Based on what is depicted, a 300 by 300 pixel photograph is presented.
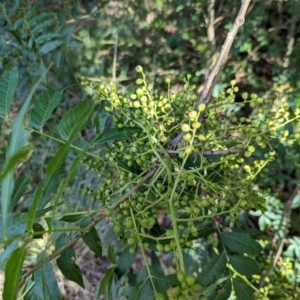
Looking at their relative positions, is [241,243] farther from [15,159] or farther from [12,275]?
[15,159]

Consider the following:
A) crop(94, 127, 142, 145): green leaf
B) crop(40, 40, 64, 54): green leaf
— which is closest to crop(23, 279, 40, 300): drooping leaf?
crop(94, 127, 142, 145): green leaf

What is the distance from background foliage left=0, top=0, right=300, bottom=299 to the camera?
4.14 ft

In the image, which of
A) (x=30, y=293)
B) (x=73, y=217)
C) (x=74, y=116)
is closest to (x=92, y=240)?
(x=73, y=217)

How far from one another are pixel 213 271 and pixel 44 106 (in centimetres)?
68

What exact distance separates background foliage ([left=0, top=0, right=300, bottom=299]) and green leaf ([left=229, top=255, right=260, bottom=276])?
4 centimetres

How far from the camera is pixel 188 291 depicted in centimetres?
64

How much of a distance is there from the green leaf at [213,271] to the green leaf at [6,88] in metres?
0.72

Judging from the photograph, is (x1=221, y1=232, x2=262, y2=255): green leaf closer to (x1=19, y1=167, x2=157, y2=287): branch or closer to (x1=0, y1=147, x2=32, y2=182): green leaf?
(x1=19, y1=167, x2=157, y2=287): branch

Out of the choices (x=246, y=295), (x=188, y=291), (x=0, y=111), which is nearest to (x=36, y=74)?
(x=0, y=111)

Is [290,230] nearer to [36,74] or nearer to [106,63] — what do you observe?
[36,74]

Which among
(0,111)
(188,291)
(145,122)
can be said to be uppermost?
(0,111)

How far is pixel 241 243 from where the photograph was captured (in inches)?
48.9

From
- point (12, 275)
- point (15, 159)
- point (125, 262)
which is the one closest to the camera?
point (15, 159)

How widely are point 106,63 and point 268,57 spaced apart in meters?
1.23
